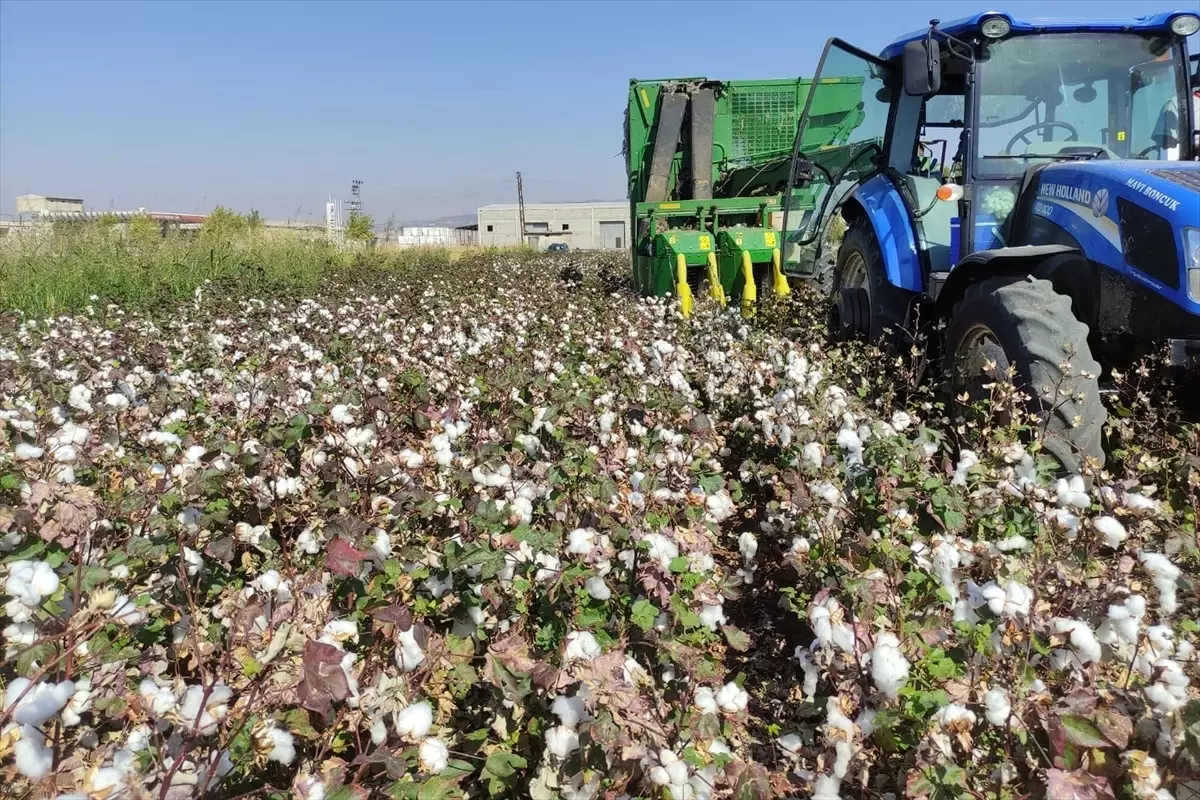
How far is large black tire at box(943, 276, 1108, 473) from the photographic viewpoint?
327 cm

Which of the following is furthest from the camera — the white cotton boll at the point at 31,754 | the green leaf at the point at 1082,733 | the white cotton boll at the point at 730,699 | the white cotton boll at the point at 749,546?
the white cotton boll at the point at 749,546

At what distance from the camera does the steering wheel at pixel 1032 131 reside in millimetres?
4629

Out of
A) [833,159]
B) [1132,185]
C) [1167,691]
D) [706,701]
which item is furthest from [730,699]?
[833,159]

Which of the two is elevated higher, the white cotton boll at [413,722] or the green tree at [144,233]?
the green tree at [144,233]

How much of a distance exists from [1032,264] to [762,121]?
8.06 m

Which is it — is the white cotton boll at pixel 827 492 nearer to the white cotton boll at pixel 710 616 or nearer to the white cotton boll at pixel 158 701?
the white cotton boll at pixel 710 616

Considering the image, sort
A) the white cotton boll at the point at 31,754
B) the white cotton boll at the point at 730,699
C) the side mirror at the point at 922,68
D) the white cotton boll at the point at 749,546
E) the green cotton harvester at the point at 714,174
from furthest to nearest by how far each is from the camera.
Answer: the green cotton harvester at the point at 714,174
the side mirror at the point at 922,68
the white cotton boll at the point at 749,546
the white cotton boll at the point at 730,699
the white cotton boll at the point at 31,754

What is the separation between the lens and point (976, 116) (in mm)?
4574

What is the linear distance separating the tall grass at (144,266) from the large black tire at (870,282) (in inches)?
296

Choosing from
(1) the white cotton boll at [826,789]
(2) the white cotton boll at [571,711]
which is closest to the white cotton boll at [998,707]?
(1) the white cotton boll at [826,789]

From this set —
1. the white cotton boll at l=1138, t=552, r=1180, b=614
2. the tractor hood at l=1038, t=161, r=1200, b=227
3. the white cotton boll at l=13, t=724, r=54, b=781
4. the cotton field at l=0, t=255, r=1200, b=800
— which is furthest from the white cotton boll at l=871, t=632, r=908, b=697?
the tractor hood at l=1038, t=161, r=1200, b=227

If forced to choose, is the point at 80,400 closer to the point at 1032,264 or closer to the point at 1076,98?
the point at 1032,264

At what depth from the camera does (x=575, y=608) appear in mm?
2164

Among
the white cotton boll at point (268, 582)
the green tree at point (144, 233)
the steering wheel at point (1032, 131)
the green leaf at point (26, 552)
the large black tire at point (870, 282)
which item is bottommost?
the white cotton boll at point (268, 582)
